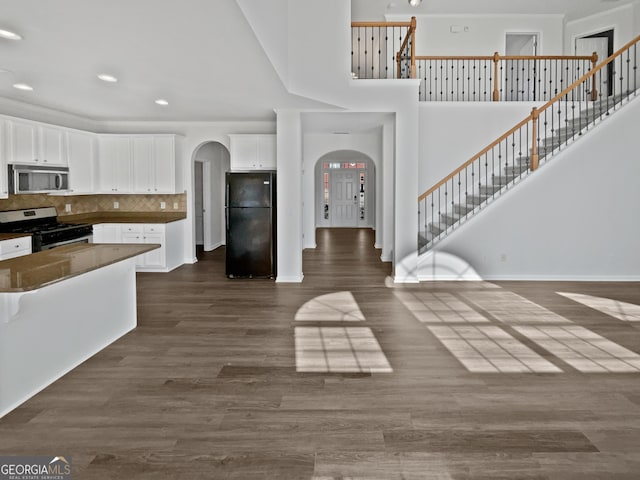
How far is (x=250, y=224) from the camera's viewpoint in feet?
26.3

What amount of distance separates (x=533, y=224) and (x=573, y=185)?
833 millimetres

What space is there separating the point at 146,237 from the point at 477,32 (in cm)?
808

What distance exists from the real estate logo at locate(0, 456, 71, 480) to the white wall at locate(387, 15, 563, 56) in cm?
1038

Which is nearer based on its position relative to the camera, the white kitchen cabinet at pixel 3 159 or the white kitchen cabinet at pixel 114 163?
the white kitchen cabinet at pixel 3 159

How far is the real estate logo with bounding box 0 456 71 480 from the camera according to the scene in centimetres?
254

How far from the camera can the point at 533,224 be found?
775 centimetres

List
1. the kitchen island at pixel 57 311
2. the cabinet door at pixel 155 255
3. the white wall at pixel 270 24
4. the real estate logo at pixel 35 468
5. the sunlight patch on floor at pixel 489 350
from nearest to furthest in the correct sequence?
the real estate logo at pixel 35 468 < the kitchen island at pixel 57 311 < the white wall at pixel 270 24 < the sunlight patch on floor at pixel 489 350 < the cabinet door at pixel 155 255

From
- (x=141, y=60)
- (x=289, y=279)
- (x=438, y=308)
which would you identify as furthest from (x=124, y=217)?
(x=438, y=308)

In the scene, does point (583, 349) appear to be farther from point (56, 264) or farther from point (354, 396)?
point (56, 264)

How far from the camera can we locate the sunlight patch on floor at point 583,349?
161 inches

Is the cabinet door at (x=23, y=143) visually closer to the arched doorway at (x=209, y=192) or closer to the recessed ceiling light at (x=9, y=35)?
the recessed ceiling light at (x=9, y=35)

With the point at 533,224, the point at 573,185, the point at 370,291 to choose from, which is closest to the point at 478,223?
the point at 533,224

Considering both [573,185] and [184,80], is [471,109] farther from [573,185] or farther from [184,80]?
[184,80]

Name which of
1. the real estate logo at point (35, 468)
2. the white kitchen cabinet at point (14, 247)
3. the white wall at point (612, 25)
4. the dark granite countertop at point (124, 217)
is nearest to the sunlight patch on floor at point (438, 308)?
the real estate logo at point (35, 468)
